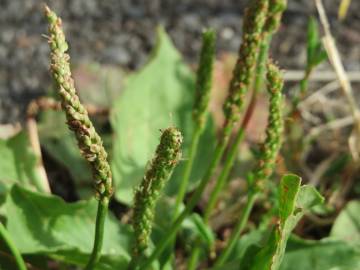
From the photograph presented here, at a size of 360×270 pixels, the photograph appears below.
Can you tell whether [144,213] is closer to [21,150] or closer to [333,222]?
[21,150]

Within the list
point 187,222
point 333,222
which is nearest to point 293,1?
point 333,222

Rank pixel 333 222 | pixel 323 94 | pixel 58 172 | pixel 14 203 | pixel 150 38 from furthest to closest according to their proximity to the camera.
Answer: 1. pixel 150 38
2. pixel 323 94
3. pixel 58 172
4. pixel 333 222
5. pixel 14 203

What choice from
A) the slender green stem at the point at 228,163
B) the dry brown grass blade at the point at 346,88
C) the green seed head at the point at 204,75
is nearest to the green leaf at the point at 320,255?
the slender green stem at the point at 228,163

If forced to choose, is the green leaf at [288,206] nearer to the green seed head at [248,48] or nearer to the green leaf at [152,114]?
the green seed head at [248,48]

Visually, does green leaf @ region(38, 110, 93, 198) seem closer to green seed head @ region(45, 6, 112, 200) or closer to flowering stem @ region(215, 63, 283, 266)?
flowering stem @ region(215, 63, 283, 266)

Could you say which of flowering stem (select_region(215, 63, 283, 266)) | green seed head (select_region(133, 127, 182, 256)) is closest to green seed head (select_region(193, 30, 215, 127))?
flowering stem (select_region(215, 63, 283, 266))

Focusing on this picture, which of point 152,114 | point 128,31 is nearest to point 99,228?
point 152,114
